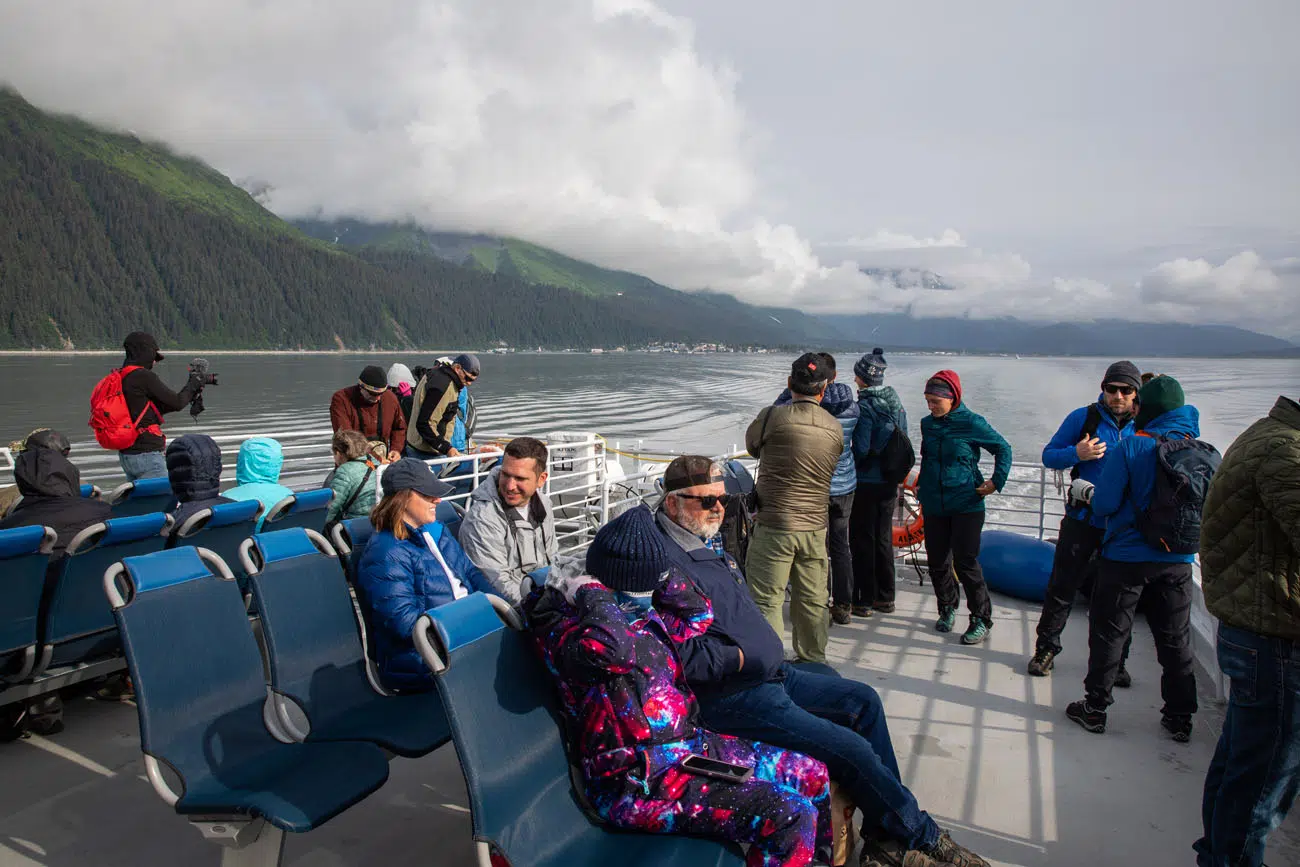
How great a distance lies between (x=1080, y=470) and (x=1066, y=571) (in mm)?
590

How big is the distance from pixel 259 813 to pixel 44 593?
181cm

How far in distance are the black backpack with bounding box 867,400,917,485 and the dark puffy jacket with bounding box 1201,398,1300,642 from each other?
2710mm

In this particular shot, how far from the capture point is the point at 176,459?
4.21 metres

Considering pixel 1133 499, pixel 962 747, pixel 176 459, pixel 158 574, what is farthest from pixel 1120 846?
pixel 176 459

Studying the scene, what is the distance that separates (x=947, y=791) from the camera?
3.11 meters

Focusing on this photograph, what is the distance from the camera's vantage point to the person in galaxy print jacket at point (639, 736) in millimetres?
2033

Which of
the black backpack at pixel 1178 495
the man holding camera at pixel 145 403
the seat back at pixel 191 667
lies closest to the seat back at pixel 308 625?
the seat back at pixel 191 667

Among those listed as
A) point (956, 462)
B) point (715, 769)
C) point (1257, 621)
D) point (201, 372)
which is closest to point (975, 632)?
point (956, 462)

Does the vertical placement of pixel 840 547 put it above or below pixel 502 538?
below

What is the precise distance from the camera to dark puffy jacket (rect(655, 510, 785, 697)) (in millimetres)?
2426

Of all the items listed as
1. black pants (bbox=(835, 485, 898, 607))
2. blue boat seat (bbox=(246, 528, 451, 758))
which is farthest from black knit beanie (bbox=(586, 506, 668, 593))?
black pants (bbox=(835, 485, 898, 607))

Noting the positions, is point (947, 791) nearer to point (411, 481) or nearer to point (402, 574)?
point (402, 574)

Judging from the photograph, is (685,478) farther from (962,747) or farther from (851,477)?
(851,477)

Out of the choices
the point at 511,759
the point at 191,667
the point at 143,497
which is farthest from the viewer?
the point at 143,497
